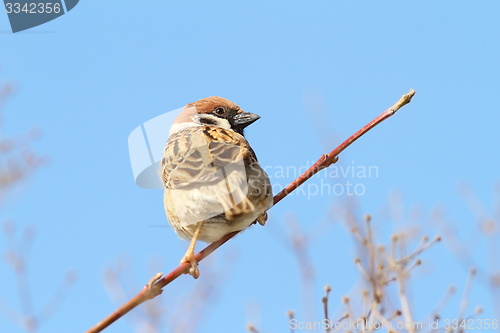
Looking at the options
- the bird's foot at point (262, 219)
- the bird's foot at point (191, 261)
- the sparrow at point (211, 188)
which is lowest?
the bird's foot at point (262, 219)

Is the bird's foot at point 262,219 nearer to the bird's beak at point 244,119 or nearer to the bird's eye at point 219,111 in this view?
the bird's beak at point 244,119

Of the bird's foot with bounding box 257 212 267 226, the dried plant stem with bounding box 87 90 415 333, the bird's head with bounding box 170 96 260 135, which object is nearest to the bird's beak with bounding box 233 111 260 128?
the bird's head with bounding box 170 96 260 135

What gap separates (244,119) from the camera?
4785 mm

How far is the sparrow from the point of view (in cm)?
339

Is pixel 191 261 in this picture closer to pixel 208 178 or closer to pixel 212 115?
pixel 208 178

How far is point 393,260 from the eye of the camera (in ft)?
11.4

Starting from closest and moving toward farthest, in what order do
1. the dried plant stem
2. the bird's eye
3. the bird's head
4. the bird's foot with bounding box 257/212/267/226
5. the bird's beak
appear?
Result: the dried plant stem
the bird's foot with bounding box 257/212/267/226
the bird's beak
the bird's head
the bird's eye

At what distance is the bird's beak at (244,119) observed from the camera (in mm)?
4750

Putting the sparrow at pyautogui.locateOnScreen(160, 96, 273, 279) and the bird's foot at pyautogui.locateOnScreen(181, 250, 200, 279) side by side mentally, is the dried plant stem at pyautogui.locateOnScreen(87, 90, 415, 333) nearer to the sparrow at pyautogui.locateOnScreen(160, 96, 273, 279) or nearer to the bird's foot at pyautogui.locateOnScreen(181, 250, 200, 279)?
the bird's foot at pyautogui.locateOnScreen(181, 250, 200, 279)

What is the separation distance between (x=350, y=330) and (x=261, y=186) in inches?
47.0

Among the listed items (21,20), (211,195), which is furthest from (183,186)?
(21,20)

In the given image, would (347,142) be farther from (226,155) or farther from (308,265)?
(308,265)

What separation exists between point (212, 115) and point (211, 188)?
5.92 feet

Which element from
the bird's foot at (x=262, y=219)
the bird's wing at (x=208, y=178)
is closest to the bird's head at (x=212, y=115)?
the bird's wing at (x=208, y=178)
